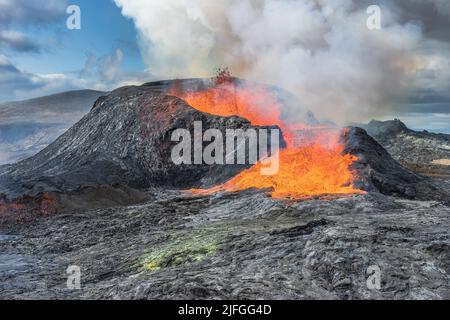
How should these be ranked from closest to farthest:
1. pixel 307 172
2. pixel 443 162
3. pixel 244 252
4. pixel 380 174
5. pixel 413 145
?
1. pixel 244 252
2. pixel 307 172
3. pixel 380 174
4. pixel 443 162
5. pixel 413 145

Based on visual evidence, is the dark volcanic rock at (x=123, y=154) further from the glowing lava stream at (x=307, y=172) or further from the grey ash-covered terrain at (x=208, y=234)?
the glowing lava stream at (x=307, y=172)

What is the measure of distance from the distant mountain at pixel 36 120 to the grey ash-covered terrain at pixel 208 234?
175 ft

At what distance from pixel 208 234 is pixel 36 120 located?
113 metres

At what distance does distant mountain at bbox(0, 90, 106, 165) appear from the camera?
3952 inches

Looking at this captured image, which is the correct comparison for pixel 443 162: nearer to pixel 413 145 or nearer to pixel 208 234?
pixel 413 145

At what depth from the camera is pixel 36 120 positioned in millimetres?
122812

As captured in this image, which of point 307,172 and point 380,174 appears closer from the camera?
point 307,172

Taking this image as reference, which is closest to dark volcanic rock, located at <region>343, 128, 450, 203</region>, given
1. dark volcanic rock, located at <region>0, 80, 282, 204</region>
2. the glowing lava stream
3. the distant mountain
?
the glowing lava stream

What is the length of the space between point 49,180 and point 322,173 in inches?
730

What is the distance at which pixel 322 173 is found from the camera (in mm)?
28953

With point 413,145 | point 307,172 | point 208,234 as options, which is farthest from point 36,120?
point 208,234

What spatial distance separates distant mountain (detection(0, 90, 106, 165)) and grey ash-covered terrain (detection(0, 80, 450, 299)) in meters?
53.2
